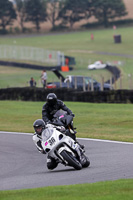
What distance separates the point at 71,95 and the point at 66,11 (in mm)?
92245

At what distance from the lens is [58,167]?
33.7 ft

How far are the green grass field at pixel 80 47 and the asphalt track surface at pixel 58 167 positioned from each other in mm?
30731

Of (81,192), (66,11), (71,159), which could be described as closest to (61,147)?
(71,159)

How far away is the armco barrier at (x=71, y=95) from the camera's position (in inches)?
994

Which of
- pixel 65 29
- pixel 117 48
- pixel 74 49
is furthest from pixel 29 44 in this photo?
pixel 65 29

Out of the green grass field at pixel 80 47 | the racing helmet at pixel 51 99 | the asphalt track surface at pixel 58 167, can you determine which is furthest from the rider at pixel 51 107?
the green grass field at pixel 80 47

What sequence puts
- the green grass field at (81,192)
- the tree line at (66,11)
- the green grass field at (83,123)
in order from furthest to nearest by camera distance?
the tree line at (66,11), the green grass field at (83,123), the green grass field at (81,192)

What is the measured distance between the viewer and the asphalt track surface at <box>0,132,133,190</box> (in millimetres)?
8406

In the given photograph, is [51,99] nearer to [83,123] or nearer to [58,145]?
[58,145]

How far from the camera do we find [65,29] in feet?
362

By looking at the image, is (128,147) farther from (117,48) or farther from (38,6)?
(38,6)

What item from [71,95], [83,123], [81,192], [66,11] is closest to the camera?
[81,192]

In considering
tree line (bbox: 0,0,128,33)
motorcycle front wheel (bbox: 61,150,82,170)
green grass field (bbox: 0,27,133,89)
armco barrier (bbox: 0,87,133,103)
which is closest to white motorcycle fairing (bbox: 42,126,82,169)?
motorcycle front wheel (bbox: 61,150,82,170)

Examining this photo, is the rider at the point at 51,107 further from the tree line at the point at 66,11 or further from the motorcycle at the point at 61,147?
the tree line at the point at 66,11
